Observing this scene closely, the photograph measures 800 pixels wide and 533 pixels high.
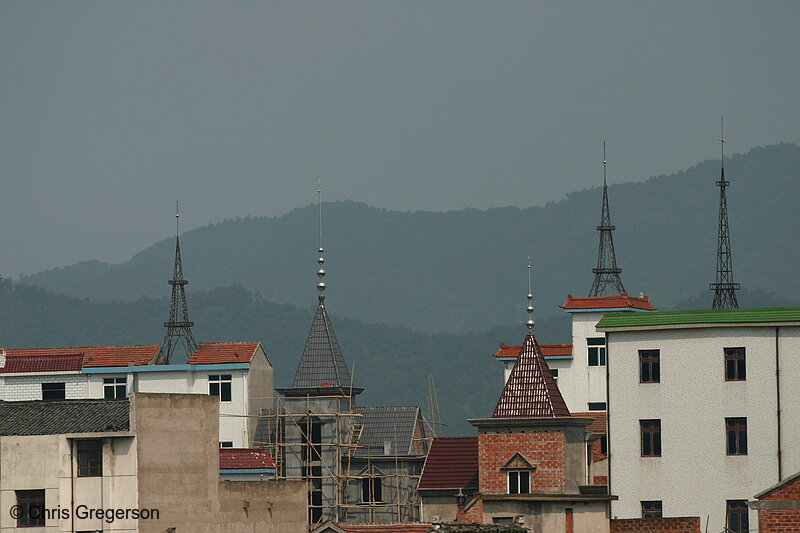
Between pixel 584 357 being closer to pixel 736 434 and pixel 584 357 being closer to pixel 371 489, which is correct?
pixel 371 489

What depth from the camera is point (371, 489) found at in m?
98.8

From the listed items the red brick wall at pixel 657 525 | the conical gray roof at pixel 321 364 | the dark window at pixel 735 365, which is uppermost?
the conical gray roof at pixel 321 364

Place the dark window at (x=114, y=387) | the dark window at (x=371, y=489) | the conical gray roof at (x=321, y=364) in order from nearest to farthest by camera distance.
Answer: the dark window at (x=371, y=489) → the conical gray roof at (x=321, y=364) → the dark window at (x=114, y=387)

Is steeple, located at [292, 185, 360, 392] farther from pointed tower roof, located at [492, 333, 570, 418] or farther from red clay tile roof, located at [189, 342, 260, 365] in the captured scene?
pointed tower roof, located at [492, 333, 570, 418]

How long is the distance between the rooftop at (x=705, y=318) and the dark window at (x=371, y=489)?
31.5 metres

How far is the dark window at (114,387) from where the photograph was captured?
352 feet

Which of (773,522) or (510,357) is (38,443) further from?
(510,357)

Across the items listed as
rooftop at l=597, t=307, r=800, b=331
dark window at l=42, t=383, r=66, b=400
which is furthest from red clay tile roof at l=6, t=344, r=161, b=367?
rooftop at l=597, t=307, r=800, b=331

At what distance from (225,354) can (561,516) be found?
46.9 m

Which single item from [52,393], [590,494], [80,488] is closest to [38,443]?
[80,488]

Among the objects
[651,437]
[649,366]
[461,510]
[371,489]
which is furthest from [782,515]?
[371,489]

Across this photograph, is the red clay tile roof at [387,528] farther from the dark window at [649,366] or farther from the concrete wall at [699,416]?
the dark window at [649,366]

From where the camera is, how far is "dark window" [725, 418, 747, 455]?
6738cm

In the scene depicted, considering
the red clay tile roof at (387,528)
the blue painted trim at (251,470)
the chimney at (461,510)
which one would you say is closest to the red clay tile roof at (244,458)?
the blue painted trim at (251,470)
